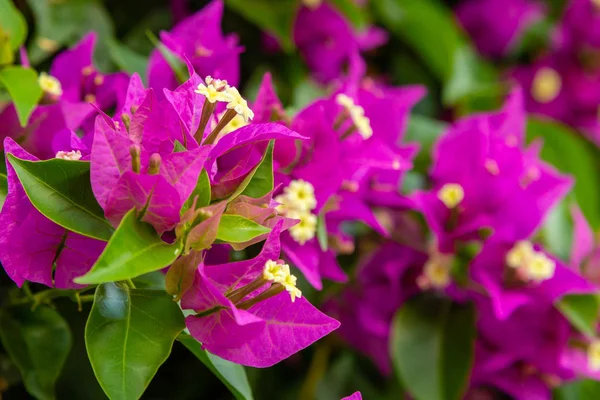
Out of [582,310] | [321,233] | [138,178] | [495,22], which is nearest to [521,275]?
[582,310]

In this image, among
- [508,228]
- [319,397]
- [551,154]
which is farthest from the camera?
[551,154]

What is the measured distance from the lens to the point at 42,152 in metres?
0.64

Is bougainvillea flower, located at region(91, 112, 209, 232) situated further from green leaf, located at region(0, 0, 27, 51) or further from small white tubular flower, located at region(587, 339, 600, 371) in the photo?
small white tubular flower, located at region(587, 339, 600, 371)

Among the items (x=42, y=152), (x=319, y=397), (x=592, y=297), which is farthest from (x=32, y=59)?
(x=592, y=297)

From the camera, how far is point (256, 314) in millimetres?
506

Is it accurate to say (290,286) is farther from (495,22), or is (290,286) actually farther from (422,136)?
(495,22)

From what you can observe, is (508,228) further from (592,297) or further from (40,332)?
(40,332)

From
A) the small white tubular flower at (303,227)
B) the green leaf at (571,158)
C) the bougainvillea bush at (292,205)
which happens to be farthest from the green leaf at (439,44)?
the small white tubular flower at (303,227)

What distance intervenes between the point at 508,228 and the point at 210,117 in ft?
1.29

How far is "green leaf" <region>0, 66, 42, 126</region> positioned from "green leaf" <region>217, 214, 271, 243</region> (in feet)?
0.65

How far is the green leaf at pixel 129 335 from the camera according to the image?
0.45 metres

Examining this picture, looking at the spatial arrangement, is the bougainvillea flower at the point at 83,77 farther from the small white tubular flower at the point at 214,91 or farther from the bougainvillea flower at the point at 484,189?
the bougainvillea flower at the point at 484,189

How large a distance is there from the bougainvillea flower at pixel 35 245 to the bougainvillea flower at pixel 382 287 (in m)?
Answer: 0.44

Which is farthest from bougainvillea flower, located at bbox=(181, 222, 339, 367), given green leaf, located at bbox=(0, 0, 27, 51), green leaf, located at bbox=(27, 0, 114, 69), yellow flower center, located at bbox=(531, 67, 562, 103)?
yellow flower center, located at bbox=(531, 67, 562, 103)
